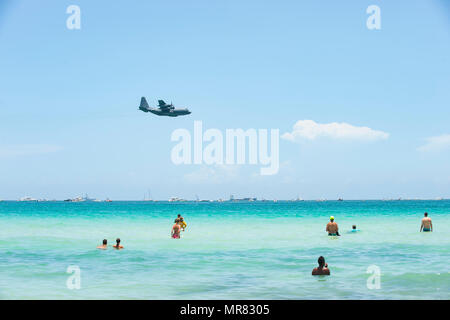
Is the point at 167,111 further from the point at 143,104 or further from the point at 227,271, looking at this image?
the point at 227,271

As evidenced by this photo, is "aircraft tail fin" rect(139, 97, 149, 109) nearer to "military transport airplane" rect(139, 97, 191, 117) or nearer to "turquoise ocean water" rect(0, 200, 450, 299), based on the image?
"military transport airplane" rect(139, 97, 191, 117)

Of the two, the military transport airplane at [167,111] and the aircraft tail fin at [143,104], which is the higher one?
the aircraft tail fin at [143,104]

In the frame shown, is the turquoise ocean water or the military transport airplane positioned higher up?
the military transport airplane

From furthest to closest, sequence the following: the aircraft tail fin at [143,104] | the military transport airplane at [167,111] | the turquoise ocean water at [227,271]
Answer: the aircraft tail fin at [143,104]
the military transport airplane at [167,111]
the turquoise ocean water at [227,271]

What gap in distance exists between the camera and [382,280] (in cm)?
1469

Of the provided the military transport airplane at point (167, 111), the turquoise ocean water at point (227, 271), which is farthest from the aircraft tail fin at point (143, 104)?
the turquoise ocean water at point (227, 271)

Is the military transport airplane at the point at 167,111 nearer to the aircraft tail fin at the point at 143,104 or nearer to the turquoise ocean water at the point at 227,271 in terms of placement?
the aircraft tail fin at the point at 143,104

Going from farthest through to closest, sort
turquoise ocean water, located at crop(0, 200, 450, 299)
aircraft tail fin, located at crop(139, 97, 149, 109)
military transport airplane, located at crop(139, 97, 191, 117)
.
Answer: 1. aircraft tail fin, located at crop(139, 97, 149, 109)
2. military transport airplane, located at crop(139, 97, 191, 117)
3. turquoise ocean water, located at crop(0, 200, 450, 299)

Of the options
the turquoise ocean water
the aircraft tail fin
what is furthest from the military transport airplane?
the turquoise ocean water

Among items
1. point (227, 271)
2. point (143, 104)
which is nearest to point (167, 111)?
point (143, 104)

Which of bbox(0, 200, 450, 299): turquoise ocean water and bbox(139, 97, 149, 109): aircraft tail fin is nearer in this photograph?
bbox(0, 200, 450, 299): turquoise ocean water
